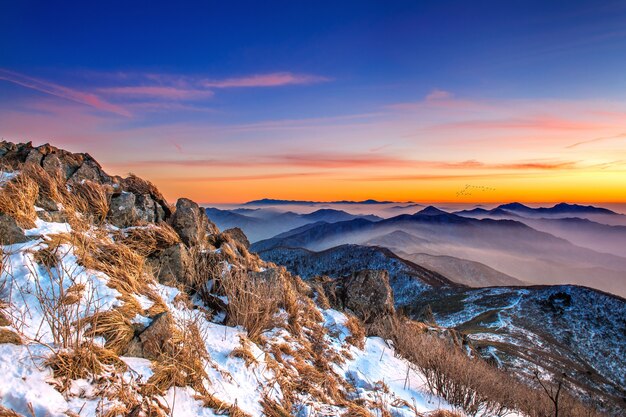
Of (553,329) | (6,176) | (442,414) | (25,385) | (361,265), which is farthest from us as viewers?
(361,265)

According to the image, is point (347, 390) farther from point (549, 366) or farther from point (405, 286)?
point (405, 286)

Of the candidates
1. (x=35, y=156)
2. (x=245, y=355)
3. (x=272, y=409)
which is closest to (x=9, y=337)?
(x=245, y=355)

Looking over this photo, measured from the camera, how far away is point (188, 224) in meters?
7.86

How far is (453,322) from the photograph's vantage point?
1633 inches

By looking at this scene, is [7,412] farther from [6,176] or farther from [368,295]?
[368,295]

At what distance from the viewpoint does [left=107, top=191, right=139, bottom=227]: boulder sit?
6867 mm

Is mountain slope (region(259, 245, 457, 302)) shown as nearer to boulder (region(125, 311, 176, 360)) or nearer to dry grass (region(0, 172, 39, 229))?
dry grass (region(0, 172, 39, 229))

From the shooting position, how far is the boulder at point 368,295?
10.9 meters

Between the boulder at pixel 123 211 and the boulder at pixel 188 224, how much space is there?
0.95 metres

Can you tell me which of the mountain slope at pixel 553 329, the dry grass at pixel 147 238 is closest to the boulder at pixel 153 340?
the dry grass at pixel 147 238

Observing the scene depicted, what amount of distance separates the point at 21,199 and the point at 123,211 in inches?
72.4

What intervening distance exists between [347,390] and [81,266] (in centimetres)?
402

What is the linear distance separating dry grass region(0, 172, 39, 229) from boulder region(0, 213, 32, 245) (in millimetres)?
251

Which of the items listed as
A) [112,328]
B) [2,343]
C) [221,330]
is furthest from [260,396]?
[2,343]
